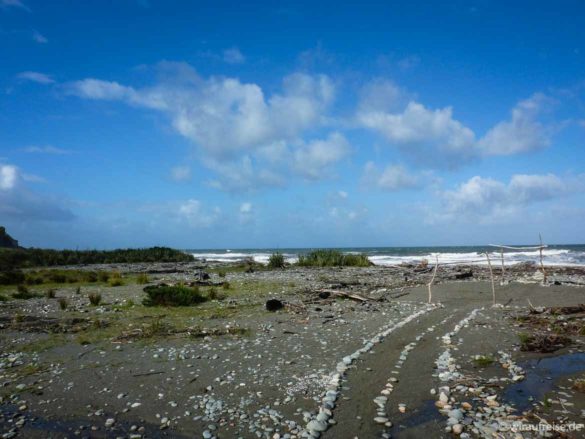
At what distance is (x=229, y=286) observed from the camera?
21.1 meters

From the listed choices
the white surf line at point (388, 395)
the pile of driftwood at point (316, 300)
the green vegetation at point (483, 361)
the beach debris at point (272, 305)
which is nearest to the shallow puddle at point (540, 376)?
the green vegetation at point (483, 361)

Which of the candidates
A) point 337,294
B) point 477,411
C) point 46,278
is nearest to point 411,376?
point 477,411

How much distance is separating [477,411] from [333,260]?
33.3 m

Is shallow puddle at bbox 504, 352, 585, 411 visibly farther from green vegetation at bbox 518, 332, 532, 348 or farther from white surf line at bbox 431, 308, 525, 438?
green vegetation at bbox 518, 332, 532, 348

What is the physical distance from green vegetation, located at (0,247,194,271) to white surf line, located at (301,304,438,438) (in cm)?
4669

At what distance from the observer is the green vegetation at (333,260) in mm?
38219

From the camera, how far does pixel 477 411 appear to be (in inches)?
226

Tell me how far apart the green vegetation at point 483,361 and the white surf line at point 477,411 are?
41 cm

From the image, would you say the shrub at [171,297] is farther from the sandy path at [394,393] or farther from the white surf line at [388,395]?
the white surf line at [388,395]

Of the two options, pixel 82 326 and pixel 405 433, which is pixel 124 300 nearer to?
pixel 82 326

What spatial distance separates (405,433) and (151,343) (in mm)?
6849

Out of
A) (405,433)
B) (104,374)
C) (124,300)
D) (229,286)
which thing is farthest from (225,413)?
(229,286)

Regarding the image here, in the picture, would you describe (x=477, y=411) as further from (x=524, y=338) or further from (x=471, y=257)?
(x=471, y=257)

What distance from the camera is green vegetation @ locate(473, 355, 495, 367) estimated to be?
7891 millimetres
